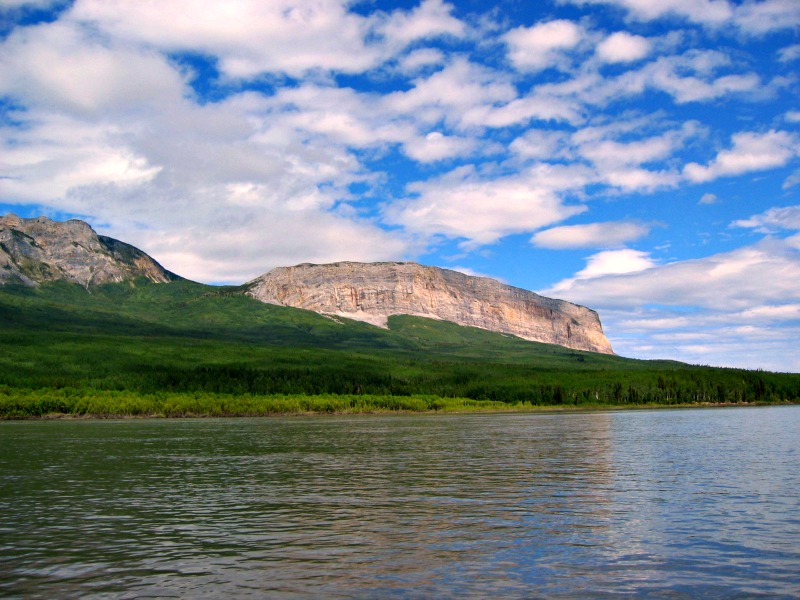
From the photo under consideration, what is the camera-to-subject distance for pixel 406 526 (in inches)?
1292

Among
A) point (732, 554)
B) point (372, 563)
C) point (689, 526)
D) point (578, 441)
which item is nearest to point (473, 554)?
point (372, 563)

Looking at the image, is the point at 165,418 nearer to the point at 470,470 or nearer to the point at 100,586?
the point at 470,470

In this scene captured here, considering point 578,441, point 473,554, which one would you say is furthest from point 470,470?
point 578,441

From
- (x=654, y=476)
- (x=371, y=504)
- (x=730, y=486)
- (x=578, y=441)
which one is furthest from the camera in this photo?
(x=578, y=441)

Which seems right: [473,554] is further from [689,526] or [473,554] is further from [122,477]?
[122,477]

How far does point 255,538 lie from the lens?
30.9m

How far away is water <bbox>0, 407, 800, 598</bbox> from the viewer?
76.2ft

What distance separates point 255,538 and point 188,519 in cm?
672

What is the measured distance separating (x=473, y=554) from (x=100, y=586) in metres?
12.8

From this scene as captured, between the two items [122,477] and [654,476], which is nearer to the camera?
[654,476]

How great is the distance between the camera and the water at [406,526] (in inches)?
914

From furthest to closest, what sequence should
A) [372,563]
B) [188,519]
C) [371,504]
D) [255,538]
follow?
[371,504], [188,519], [255,538], [372,563]

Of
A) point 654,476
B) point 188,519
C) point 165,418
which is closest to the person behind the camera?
point 188,519

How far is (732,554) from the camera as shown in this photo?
26594 millimetres
